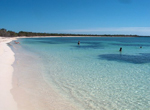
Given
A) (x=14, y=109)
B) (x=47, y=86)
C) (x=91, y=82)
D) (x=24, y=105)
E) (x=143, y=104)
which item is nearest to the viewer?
(x=14, y=109)

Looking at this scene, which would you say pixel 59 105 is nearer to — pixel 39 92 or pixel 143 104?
pixel 39 92

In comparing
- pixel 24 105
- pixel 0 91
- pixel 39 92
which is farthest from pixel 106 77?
pixel 0 91

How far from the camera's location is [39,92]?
6.00 meters

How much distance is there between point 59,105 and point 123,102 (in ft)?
7.93

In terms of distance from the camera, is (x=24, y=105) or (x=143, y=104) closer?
(x=24, y=105)

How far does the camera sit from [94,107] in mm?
4906

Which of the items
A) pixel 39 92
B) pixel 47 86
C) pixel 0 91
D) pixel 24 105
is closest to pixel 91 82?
pixel 47 86

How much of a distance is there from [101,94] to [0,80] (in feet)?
15.8

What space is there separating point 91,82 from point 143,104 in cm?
279

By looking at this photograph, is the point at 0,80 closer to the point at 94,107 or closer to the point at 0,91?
the point at 0,91

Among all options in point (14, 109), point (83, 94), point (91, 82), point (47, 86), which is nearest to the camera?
point (14, 109)

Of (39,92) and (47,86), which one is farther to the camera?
(47,86)

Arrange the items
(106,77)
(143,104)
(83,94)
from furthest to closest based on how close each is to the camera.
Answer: (106,77)
(83,94)
(143,104)

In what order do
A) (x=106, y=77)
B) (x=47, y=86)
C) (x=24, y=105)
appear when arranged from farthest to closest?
(x=106, y=77) < (x=47, y=86) < (x=24, y=105)
